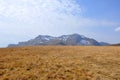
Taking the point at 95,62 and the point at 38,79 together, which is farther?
the point at 95,62

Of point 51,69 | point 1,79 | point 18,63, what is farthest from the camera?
point 18,63

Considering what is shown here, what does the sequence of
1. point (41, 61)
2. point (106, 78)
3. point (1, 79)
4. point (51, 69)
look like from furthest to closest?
point (41, 61) → point (51, 69) → point (106, 78) → point (1, 79)

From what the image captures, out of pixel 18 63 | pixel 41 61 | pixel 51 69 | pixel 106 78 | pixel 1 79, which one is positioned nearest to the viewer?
pixel 1 79

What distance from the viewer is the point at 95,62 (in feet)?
66.9

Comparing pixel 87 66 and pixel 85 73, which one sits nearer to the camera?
pixel 85 73

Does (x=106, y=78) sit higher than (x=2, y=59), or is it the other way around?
(x=2, y=59)

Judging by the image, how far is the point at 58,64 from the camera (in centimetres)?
1855

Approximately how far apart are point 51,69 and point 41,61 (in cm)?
269

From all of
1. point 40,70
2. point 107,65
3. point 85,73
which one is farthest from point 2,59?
point 107,65

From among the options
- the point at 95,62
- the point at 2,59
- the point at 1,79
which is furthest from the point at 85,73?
the point at 2,59

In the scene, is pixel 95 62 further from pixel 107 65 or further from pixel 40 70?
pixel 40 70

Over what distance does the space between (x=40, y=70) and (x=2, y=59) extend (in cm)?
495

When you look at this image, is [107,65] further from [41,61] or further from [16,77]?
[16,77]

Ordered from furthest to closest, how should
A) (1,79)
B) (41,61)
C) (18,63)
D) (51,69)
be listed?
(41,61) < (18,63) < (51,69) < (1,79)
